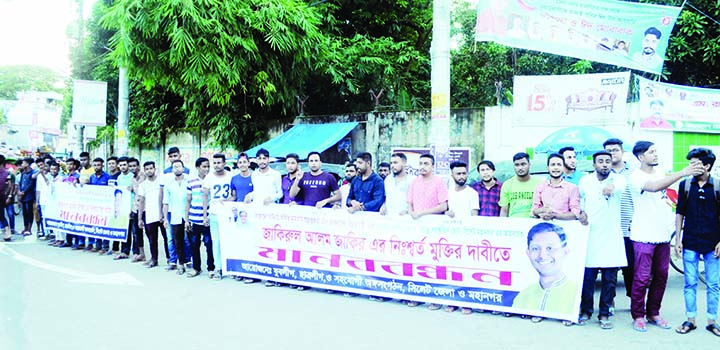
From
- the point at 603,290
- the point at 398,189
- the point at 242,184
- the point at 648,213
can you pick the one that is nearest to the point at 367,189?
the point at 398,189

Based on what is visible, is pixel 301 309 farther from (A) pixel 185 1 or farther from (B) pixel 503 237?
(A) pixel 185 1

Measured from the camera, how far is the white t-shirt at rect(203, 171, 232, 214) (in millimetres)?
8398

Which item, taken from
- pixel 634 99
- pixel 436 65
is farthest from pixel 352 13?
pixel 436 65

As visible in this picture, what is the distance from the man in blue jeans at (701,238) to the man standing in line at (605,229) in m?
0.56

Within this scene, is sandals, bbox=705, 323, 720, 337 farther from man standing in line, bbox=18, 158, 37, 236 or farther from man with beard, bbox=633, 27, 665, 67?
man standing in line, bbox=18, 158, 37, 236

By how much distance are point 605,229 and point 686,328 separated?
43.8 inches

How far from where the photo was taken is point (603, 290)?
574 centimetres

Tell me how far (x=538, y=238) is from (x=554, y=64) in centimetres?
1357

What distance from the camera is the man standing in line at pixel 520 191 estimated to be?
6.31 meters

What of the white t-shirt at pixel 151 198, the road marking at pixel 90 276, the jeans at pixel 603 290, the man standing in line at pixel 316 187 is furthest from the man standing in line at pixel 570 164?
the white t-shirt at pixel 151 198

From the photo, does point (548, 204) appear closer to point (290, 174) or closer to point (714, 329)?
point (714, 329)

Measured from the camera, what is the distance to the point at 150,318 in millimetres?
5949

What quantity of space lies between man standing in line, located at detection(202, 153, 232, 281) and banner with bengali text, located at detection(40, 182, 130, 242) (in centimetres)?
233

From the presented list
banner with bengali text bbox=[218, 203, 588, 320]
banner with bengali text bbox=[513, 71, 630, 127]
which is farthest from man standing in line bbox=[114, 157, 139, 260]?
banner with bengali text bbox=[513, 71, 630, 127]
